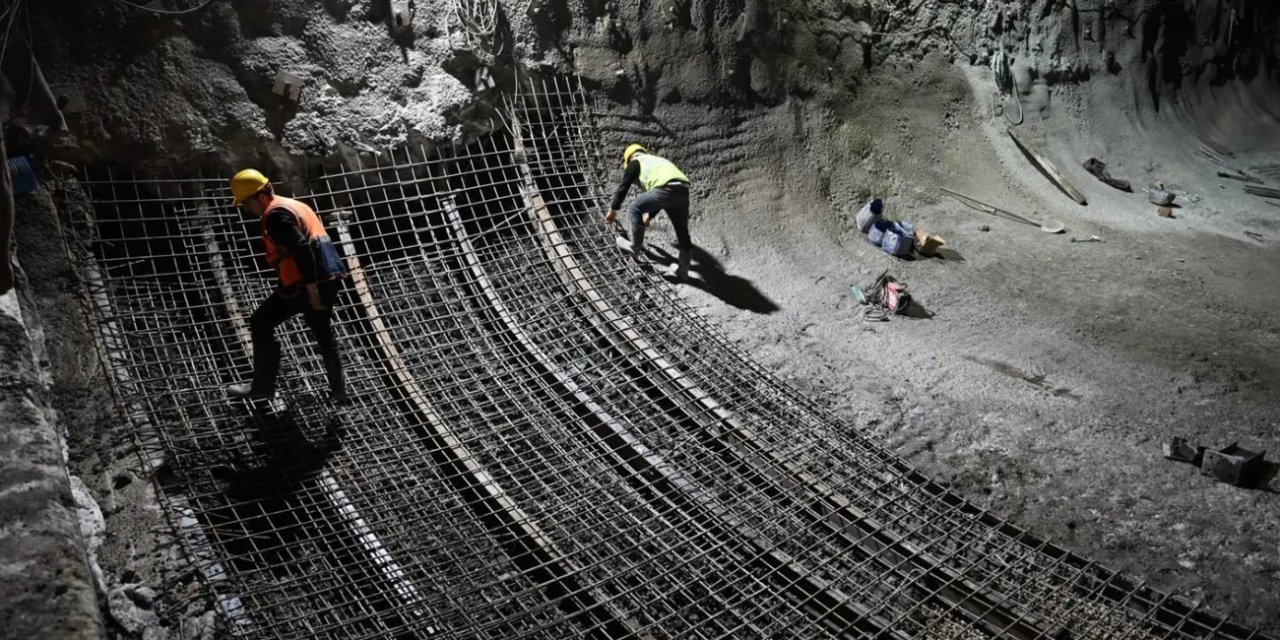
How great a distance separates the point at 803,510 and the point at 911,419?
0.92 meters

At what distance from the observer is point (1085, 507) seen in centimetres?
374

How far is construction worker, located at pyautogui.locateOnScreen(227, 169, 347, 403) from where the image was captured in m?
3.74

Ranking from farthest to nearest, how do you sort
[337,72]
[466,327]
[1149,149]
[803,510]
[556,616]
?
[1149,149] < [337,72] < [466,327] < [803,510] < [556,616]

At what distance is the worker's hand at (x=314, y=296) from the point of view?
3.84 m

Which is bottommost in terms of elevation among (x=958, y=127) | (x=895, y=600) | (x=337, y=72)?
(x=895, y=600)

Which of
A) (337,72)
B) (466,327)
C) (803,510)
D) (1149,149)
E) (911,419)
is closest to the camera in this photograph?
(803,510)

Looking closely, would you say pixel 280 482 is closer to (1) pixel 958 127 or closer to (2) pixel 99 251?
(2) pixel 99 251

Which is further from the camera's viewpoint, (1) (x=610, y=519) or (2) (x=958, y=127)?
(2) (x=958, y=127)

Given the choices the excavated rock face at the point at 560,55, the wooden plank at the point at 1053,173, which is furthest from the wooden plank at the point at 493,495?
the wooden plank at the point at 1053,173

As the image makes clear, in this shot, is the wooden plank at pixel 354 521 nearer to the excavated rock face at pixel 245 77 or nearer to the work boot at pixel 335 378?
the work boot at pixel 335 378

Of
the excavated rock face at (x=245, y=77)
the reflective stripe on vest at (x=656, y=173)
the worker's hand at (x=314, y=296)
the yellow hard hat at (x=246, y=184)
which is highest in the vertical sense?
the excavated rock face at (x=245, y=77)

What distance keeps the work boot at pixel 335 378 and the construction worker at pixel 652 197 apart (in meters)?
2.05

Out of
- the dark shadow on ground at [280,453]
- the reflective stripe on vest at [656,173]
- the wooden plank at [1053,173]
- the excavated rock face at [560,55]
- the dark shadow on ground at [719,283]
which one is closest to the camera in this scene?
the dark shadow on ground at [280,453]

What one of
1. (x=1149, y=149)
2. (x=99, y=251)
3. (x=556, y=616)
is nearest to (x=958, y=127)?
(x=1149, y=149)
